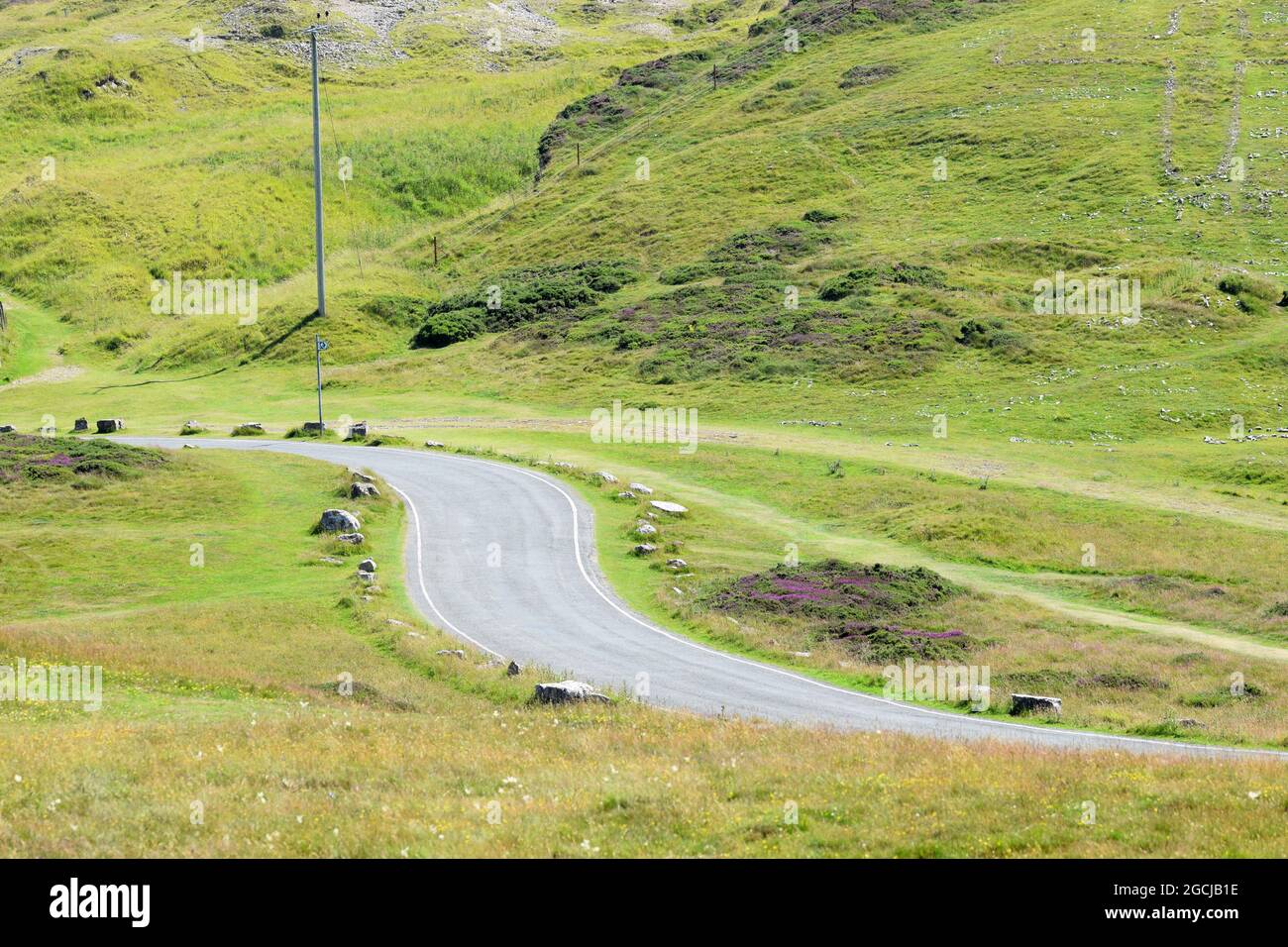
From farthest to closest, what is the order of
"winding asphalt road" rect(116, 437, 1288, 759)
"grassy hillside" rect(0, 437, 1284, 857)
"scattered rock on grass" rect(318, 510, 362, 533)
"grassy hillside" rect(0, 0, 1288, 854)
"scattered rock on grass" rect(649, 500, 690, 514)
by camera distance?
"scattered rock on grass" rect(649, 500, 690, 514)
"scattered rock on grass" rect(318, 510, 362, 533)
"grassy hillside" rect(0, 0, 1288, 854)
"winding asphalt road" rect(116, 437, 1288, 759)
"grassy hillside" rect(0, 437, 1284, 857)

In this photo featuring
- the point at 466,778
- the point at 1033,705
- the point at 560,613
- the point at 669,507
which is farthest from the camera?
the point at 669,507

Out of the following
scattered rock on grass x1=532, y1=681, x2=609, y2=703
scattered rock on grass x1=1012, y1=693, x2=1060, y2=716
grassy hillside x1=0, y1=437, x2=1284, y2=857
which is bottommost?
scattered rock on grass x1=1012, y1=693, x2=1060, y2=716

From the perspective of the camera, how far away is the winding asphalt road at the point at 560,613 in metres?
25.0

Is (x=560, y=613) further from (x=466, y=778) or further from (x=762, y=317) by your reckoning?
(x=762, y=317)

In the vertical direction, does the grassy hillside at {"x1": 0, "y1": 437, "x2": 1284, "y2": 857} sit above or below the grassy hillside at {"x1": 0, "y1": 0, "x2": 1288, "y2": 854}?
below

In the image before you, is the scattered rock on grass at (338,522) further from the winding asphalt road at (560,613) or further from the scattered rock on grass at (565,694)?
the scattered rock on grass at (565,694)

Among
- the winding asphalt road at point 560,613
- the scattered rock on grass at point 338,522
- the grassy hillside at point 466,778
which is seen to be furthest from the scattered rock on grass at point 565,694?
the scattered rock on grass at point 338,522

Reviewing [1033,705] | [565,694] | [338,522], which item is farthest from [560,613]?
[1033,705]

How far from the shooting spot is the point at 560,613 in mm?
36000

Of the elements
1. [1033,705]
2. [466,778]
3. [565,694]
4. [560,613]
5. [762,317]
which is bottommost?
[1033,705]

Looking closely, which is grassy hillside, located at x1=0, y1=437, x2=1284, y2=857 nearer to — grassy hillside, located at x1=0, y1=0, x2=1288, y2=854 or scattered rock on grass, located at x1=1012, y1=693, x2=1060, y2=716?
grassy hillside, located at x1=0, y1=0, x2=1288, y2=854

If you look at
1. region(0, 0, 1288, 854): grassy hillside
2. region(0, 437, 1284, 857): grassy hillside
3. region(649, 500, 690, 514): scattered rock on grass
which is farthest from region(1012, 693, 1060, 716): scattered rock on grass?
region(649, 500, 690, 514): scattered rock on grass

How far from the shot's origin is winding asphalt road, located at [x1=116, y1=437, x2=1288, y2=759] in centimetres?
2503

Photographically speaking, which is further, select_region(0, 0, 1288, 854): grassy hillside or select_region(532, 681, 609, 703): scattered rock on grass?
select_region(0, 0, 1288, 854): grassy hillside
